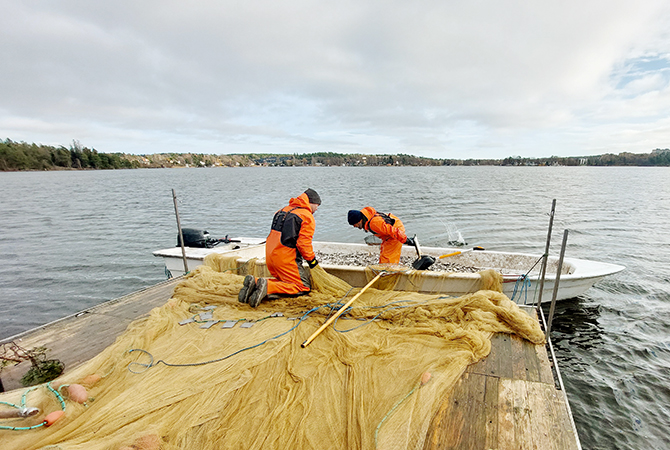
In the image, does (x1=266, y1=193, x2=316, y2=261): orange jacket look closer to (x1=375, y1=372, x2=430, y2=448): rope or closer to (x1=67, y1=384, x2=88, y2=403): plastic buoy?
(x1=375, y1=372, x2=430, y2=448): rope

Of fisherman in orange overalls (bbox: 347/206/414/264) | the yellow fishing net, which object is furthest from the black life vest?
fisherman in orange overalls (bbox: 347/206/414/264)

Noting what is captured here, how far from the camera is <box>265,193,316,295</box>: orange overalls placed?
4.69 meters

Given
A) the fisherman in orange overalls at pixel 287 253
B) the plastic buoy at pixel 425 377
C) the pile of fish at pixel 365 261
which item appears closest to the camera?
the plastic buoy at pixel 425 377

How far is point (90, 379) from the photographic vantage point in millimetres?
2936

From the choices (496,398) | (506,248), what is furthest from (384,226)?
(506,248)

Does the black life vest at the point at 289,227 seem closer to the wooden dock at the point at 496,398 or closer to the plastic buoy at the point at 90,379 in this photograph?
the plastic buoy at the point at 90,379

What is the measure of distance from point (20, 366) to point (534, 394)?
552cm

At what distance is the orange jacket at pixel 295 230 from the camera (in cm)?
466

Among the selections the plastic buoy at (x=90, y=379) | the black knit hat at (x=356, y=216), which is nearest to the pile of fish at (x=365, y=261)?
the black knit hat at (x=356, y=216)

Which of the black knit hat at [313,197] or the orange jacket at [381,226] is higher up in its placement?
the black knit hat at [313,197]

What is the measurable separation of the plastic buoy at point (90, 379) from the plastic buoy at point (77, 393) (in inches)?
6.6

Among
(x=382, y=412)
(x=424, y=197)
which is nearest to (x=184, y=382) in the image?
(x=382, y=412)

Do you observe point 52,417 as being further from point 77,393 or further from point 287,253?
point 287,253

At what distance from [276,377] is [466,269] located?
20.7 ft
